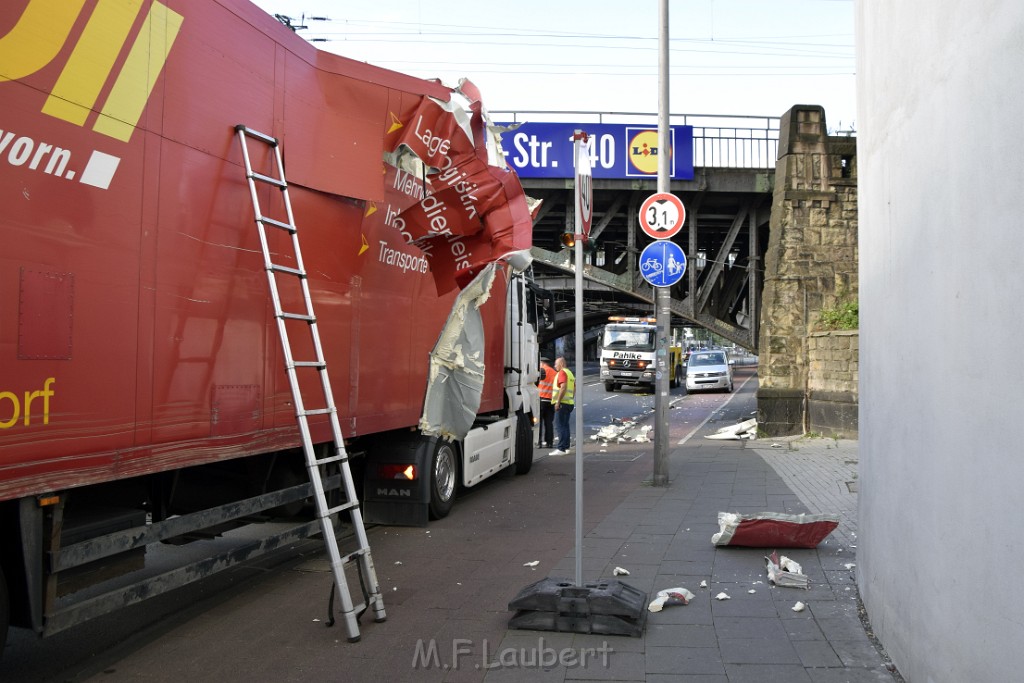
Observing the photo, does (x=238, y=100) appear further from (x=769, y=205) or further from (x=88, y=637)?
(x=769, y=205)

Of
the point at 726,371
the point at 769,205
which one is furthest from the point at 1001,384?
the point at 726,371

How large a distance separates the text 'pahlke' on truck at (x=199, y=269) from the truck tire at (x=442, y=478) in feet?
2.50

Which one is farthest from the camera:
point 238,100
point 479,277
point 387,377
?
point 387,377

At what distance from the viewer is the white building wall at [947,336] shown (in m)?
2.97

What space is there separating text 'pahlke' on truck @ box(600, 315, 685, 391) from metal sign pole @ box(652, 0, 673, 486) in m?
Result: 24.5

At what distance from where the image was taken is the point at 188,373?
4.75 m

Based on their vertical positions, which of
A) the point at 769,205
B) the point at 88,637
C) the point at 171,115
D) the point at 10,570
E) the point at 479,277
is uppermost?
the point at 769,205

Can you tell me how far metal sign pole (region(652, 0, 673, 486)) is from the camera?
11539mm

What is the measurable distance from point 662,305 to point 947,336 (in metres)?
8.41

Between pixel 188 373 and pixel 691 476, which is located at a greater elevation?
pixel 188 373

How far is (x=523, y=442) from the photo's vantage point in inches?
504

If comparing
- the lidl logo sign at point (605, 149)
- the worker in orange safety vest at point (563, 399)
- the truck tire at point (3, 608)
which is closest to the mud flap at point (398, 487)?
the truck tire at point (3, 608)

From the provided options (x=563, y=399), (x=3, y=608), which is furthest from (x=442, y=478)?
(x=563, y=399)

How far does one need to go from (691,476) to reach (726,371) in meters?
24.7
